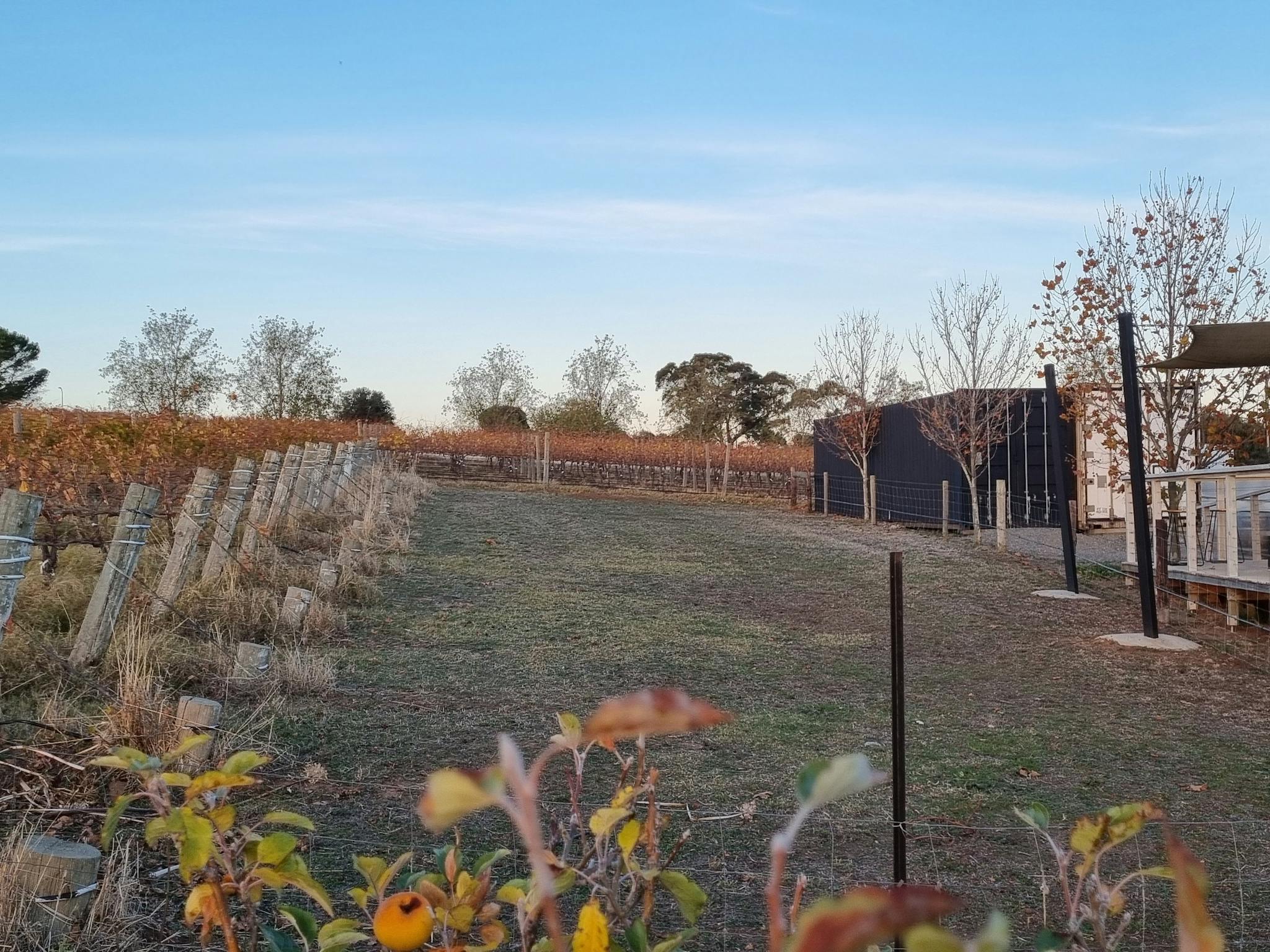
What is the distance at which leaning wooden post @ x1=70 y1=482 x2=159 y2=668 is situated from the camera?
15.5ft

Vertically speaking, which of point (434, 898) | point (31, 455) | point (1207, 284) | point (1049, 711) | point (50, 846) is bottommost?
point (1049, 711)

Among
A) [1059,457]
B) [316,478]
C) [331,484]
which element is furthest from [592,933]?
[331,484]

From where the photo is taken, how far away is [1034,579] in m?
11.0

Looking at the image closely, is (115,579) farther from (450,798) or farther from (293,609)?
(450,798)

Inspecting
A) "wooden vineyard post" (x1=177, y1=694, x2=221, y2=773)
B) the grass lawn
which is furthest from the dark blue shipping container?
"wooden vineyard post" (x1=177, y1=694, x2=221, y2=773)

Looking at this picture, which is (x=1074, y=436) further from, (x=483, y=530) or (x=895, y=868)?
(x=895, y=868)

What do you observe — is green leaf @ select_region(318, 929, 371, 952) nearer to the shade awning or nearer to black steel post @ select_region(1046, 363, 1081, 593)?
the shade awning

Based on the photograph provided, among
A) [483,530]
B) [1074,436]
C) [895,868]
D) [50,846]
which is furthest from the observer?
[1074,436]

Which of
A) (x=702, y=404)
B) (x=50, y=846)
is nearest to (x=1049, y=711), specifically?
(x=50, y=846)

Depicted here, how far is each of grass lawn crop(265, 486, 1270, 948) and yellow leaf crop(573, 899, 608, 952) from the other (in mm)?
1076

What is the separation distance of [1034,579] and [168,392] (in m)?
20.3

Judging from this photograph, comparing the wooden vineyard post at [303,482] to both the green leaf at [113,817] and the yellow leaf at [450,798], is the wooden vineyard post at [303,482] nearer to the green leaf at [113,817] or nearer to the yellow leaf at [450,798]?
the green leaf at [113,817]

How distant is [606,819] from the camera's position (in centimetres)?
109

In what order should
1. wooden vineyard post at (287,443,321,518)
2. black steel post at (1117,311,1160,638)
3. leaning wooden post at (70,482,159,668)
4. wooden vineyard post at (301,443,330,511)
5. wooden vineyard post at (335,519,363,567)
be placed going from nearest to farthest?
leaning wooden post at (70,482,159,668) < black steel post at (1117,311,1160,638) < wooden vineyard post at (335,519,363,567) < wooden vineyard post at (287,443,321,518) < wooden vineyard post at (301,443,330,511)
